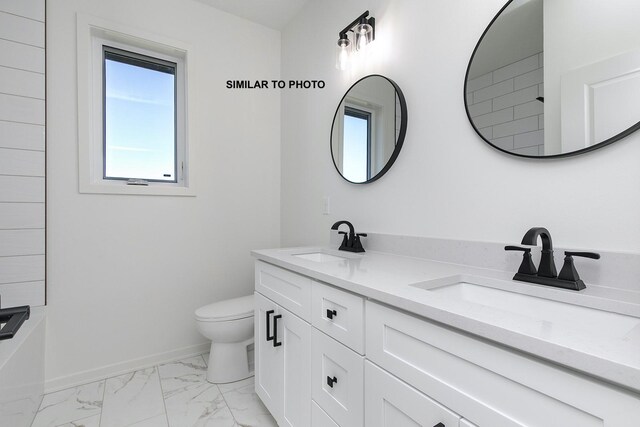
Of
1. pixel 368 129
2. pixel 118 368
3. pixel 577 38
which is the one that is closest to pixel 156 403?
pixel 118 368

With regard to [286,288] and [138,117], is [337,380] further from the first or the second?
[138,117]

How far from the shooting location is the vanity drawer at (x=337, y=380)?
0.89 metres

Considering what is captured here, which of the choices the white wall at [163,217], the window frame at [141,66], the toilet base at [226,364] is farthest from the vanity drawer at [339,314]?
the window frame at [141,66]

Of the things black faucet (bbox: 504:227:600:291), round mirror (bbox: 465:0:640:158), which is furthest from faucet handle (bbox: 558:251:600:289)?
round mirror (bbox: 465:0:640:158)

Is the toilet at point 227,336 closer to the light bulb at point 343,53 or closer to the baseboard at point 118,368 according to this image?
the baseboard at point 118,368

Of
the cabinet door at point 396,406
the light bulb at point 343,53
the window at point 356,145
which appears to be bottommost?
the cabinet door at point 396,406

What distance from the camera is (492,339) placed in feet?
1.81

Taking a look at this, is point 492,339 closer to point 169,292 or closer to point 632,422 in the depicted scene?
point 632,422

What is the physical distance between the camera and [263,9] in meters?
2.26

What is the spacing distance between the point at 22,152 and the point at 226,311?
1.44 metres

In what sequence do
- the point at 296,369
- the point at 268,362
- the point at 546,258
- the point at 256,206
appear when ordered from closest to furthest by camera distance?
the point at 546,258 < the point at 296,369 < the point at 268,362 < the point at 256,206

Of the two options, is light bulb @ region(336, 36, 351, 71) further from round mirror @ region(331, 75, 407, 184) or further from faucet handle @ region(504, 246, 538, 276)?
faucet handle @ region(504, 246, 538, 276)

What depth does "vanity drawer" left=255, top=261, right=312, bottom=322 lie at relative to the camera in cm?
115

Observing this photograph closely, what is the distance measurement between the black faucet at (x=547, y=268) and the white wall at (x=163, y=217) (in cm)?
193
